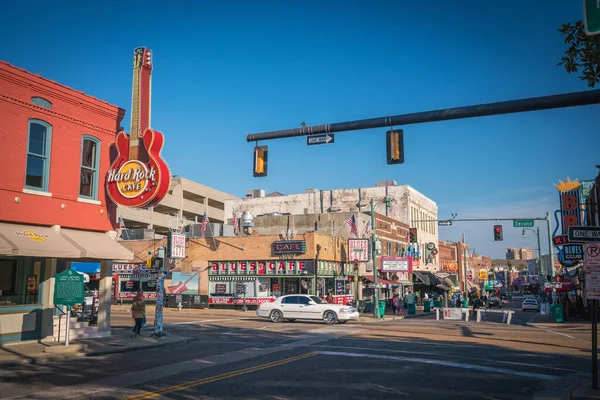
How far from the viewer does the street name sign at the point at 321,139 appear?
14.5 metres

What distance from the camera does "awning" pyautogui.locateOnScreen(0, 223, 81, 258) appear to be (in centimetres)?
1559

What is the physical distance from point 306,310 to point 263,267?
43.2 feet

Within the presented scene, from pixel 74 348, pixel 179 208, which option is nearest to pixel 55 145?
pixel 74 348

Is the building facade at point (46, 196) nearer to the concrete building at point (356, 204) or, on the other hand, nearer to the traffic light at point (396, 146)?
the traffic light at point (396, 146)

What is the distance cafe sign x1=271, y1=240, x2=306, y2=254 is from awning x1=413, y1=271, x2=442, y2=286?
24.0 meters

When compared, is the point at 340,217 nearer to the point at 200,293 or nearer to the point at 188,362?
the point at 200,293


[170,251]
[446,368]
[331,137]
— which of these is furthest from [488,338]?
[170,251]

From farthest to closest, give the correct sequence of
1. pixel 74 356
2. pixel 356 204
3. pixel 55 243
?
pixel 356 204 < pixel 55 243 < pixel 74 356

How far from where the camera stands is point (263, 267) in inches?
1645

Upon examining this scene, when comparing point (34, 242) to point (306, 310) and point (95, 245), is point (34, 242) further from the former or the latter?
point (306, 310)

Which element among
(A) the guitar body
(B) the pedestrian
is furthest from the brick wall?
(B) the pedestrian

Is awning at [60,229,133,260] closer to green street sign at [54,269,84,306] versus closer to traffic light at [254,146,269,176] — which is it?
green street sign at [54,269,84,306]

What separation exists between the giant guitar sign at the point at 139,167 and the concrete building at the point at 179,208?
48619mm

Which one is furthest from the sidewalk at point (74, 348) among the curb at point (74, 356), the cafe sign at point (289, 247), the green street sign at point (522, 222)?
the green street sign at point (522, 222)
